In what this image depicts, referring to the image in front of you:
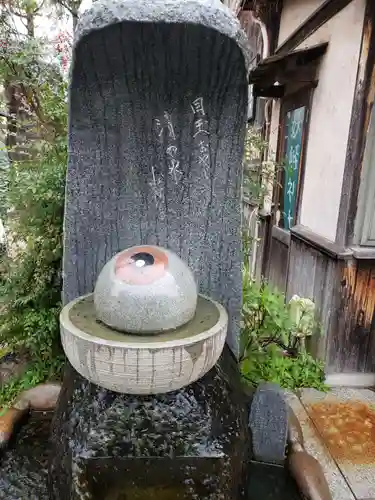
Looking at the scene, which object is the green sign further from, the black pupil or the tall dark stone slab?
the black pupil

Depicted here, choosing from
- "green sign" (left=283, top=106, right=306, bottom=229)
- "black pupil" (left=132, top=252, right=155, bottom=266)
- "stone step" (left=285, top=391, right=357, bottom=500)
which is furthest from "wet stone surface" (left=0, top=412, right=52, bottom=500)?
"green sign" (left=283, top=106, right=306, bottom=229)

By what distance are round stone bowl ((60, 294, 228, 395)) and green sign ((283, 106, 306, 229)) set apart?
155 inches

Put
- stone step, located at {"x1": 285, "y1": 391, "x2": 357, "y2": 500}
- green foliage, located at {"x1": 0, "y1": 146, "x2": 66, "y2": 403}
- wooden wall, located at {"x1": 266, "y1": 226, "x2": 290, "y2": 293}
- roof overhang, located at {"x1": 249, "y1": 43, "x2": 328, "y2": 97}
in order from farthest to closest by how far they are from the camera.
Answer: wooden wall, located at {"x1": 266, "y1": 226, "x2": 290, "y2": 293}, roof overhang, located at {"x1": 249, "y1": 43, "x2": 328, "y2": 97}, green foliage, located at {"x1": 0, "y1": 146, "x2": 66, "y2": 403}, stone step, located at {"x1": 285, "y1": 391, "x2": 357, "y2": 500}

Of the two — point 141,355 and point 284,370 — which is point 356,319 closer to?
point 284,370

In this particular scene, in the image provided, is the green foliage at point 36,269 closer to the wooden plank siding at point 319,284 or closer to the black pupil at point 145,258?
the black pupil at point 145,258

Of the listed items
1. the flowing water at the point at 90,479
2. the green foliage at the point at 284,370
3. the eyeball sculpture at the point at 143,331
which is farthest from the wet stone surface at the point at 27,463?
the green foliage at the point at 284,370

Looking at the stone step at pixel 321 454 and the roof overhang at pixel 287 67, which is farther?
the roof overhang at pixel 287 67

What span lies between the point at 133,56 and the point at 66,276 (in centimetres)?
164

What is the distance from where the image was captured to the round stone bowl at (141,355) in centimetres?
214

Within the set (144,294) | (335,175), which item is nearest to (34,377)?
(144,294)

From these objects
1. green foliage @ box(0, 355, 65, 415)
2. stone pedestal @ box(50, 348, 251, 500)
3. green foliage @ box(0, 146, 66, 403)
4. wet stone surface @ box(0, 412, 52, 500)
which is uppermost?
green foliage @ box(0, 146, 66, 403)

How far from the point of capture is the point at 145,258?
2400 millimetres

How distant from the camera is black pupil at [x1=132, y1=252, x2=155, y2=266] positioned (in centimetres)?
238

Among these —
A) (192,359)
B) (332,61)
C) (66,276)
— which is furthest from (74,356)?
(332,61)
